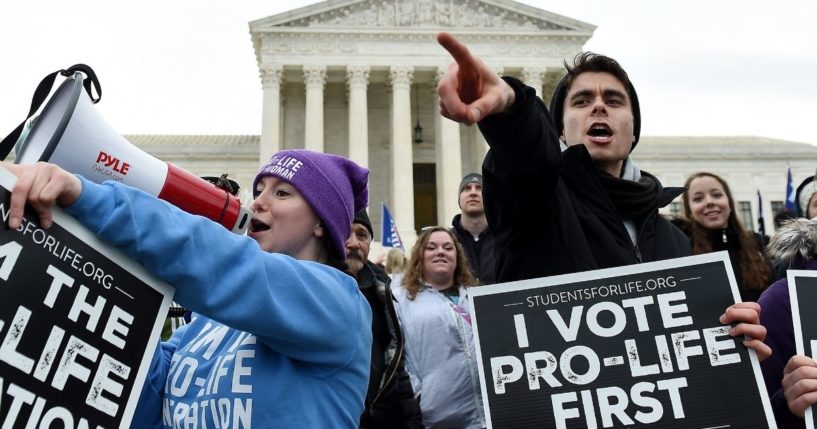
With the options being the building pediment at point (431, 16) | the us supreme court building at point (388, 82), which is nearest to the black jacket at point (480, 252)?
the us supreme court building at point (388, 82)

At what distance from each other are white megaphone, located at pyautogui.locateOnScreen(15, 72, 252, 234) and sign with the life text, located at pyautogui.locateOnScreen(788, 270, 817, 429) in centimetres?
214

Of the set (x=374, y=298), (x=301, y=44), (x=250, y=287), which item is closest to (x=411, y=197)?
(x=301, y=44)

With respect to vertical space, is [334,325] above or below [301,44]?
below

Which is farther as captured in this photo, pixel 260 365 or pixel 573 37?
pixel 573 37

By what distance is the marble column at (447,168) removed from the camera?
34125 millimetres

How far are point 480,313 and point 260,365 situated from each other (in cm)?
79

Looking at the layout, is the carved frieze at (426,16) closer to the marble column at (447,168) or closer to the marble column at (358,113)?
the marble column at (358,113)

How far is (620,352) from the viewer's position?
2.24 meters

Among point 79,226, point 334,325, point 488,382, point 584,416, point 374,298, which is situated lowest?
point 584,416

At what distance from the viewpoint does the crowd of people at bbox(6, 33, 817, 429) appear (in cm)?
175

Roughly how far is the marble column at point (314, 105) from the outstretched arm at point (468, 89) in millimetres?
32178

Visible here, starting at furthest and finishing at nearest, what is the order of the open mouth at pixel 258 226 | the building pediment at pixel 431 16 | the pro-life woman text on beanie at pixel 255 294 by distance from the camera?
1. the building pediment at pixel 431 16
2. the open mouth at pixel 258 226
3. the pro-life woman text on beanie at pixel 255 294

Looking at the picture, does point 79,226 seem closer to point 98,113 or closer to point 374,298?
point 98,113

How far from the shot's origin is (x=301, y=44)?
118 ft
